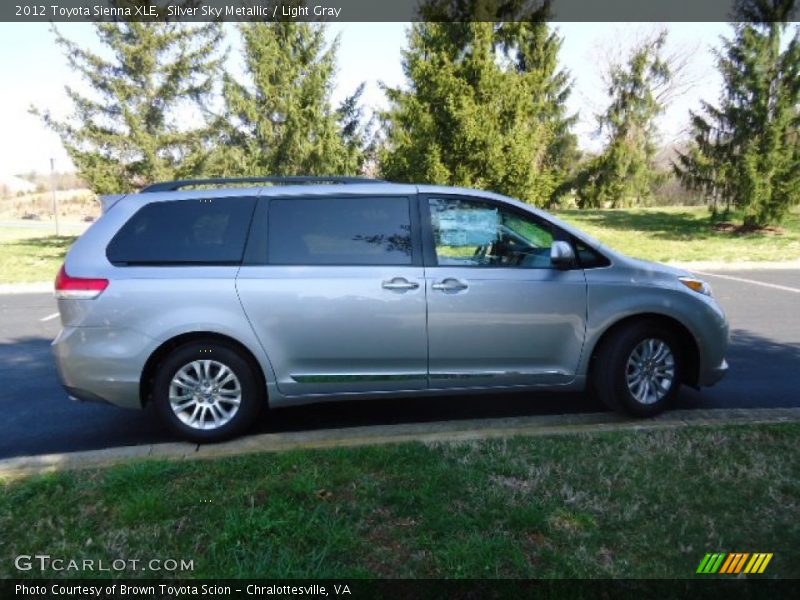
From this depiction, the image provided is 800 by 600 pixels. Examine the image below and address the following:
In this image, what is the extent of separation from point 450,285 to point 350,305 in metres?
0.69

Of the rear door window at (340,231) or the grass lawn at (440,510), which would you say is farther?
the rear door window at (340,231)

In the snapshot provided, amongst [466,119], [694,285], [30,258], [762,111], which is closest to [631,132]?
[762,111]

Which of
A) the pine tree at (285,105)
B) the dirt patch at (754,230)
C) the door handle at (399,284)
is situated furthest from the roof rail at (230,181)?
the dirt patch at (754,230)

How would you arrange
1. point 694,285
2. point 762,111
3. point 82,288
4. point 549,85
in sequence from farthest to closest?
1. point 549,85
2. point 762,111
3. point 694,285
4. point 82,288

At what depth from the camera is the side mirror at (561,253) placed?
4227 millimetres

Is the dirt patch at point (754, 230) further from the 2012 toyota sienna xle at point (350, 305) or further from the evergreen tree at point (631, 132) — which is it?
the 2012 toyota sienna xle at point (350, 305)

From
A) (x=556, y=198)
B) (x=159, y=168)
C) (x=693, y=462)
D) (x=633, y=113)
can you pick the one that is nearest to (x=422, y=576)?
(x=693, y=462)

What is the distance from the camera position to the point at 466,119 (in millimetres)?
14727

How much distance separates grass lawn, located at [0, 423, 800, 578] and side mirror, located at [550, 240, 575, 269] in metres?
1.21

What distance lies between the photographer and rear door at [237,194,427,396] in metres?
4.09

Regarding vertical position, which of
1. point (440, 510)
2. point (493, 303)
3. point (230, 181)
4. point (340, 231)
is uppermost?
point (230, 181)

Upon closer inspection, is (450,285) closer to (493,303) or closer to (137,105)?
(493,303)

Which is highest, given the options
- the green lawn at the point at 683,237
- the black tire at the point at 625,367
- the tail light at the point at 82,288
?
the tail light at the point at 82,288
